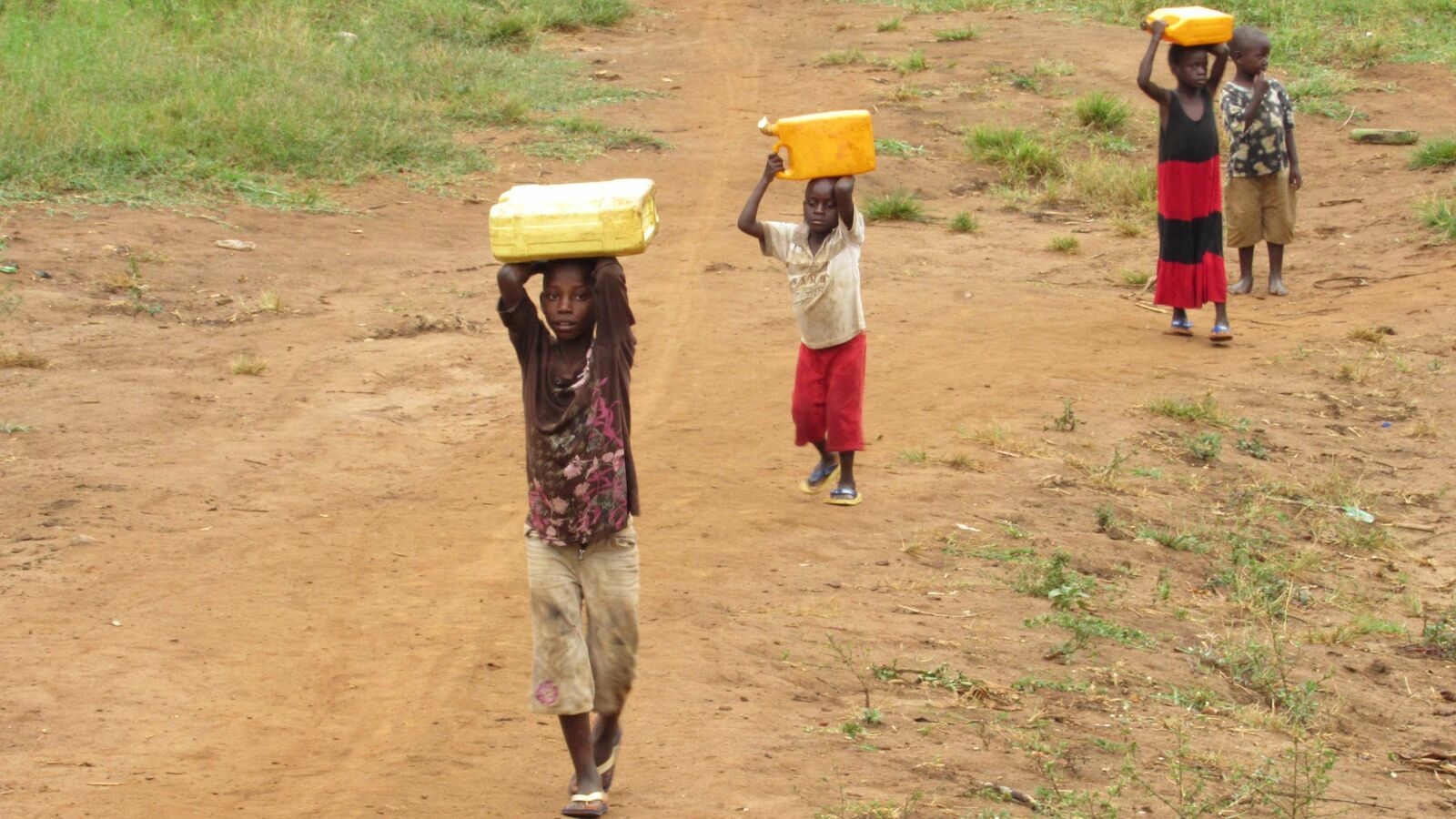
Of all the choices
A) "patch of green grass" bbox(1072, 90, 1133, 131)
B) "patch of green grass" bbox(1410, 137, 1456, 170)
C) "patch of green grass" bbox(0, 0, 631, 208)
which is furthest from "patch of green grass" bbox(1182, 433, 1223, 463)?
"patch of green grass" bbox(1072, 90, 1133, 131)

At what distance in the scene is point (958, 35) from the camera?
16938mm

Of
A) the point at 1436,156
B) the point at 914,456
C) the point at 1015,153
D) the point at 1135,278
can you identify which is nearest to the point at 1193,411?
the point at 914,456

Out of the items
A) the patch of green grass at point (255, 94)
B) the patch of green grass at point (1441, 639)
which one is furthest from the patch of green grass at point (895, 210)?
the patch of green grass at point (1441, 639)

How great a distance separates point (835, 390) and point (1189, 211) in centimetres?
343

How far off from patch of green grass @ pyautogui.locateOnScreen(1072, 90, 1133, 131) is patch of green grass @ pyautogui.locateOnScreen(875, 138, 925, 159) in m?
1.52

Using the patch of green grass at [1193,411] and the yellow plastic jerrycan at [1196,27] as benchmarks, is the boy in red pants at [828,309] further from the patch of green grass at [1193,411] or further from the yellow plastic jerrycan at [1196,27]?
the yellow plastic jerrycan at [1196,27]

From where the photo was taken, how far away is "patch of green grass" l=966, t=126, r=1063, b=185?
42.6ft

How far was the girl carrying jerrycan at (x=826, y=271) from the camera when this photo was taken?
228 inches

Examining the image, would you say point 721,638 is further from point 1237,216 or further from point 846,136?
point 1237,216

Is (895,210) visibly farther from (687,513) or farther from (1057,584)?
(1057,584)

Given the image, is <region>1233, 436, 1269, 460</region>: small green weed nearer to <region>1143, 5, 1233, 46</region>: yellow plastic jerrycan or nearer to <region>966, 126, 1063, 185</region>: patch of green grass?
<region>1143, 5, 1233, 46</region>: yellow plastic jerrycan

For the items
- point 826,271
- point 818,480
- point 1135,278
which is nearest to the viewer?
point 826,271

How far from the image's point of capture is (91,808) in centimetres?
402

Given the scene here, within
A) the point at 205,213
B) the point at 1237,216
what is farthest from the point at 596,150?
the point at 1237,216
